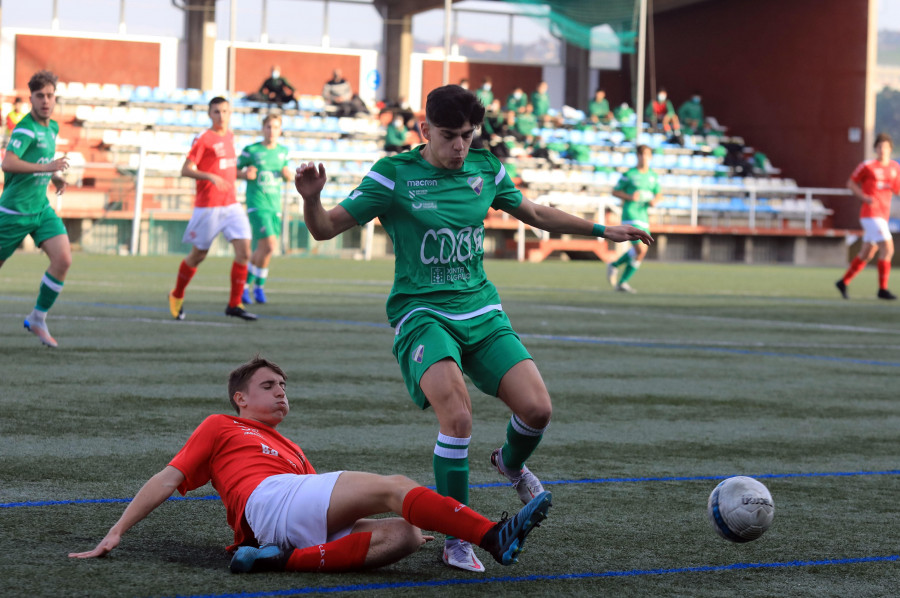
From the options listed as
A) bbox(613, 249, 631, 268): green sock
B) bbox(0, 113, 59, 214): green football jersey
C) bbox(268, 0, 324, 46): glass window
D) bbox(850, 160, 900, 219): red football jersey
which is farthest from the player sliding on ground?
bbox(268, 0, 324, 46): glass window

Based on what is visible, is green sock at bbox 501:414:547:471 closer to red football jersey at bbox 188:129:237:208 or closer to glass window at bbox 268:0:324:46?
red football jersey at bbox 188:129:237:208

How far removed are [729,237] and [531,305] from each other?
786 inches

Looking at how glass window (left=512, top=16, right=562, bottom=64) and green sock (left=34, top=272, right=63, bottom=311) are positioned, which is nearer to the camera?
green sock (left=34, top=272, right=63, bottom=311)

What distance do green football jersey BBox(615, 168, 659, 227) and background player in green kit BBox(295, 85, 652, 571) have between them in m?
14.6

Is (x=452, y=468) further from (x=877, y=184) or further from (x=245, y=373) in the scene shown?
(x=877, y=184)

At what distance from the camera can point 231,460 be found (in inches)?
165

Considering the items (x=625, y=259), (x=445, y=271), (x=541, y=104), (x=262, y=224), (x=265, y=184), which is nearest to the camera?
(x=445, y=271)

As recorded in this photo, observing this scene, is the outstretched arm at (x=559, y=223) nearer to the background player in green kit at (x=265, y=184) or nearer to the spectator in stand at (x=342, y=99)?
the background player in green kit at (x=265, y=184)

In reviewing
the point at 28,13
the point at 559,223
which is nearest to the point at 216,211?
the point at 559,223

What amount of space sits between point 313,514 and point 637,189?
619 inches

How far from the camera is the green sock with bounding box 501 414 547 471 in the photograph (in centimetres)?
468

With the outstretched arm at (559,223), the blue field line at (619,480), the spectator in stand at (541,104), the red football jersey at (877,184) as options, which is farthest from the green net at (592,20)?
the outstretched arm at (559,223)

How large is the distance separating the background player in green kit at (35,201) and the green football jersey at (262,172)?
4508mm

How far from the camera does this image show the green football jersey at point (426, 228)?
461cm
